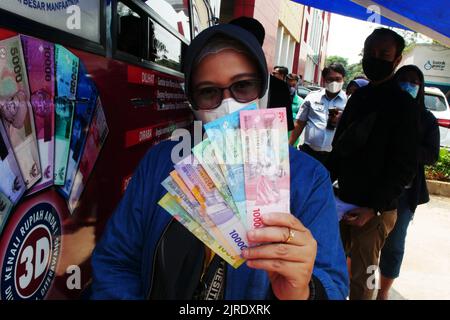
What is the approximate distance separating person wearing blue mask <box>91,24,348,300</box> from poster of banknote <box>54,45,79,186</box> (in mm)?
259

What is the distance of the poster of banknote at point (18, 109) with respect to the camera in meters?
0.97

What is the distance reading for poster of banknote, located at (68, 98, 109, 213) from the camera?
4.53 ft

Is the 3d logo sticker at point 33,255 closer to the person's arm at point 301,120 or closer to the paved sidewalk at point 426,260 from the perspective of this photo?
the paved sidewalk at point 426,260

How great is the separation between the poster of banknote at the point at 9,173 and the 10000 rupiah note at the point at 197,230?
430 millimetres

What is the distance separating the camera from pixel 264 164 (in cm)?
88

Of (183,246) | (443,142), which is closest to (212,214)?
(183,246)

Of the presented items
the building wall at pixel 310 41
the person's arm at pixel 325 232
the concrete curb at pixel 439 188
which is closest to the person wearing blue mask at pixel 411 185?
the person's arm at pixel 325 232

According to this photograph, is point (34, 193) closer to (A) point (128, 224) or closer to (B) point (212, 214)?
(A) point (128, 224)

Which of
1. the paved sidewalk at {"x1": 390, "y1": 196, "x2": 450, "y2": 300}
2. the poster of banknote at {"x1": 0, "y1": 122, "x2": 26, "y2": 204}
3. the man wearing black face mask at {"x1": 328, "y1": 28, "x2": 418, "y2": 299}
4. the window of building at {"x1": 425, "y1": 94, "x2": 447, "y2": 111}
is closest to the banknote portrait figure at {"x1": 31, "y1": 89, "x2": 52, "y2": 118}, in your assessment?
the poster of banknote at {"x1": 0, "y1": 122, "x2": 26, "y2": 204}

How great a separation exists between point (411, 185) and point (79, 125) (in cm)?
226

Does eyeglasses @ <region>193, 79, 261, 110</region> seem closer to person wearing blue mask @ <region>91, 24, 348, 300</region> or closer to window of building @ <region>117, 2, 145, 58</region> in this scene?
person wearing blue mask @ <region>91, 24, 348, 300</region>

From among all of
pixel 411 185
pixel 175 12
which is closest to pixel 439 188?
pixel 411 185

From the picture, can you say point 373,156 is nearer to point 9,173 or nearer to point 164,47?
point 164,47

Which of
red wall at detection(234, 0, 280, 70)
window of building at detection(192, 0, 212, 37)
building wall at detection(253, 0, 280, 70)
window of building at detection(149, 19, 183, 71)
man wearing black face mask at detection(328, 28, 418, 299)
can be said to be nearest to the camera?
man wearing black face mask at detection(328, 28, 418, 299)
